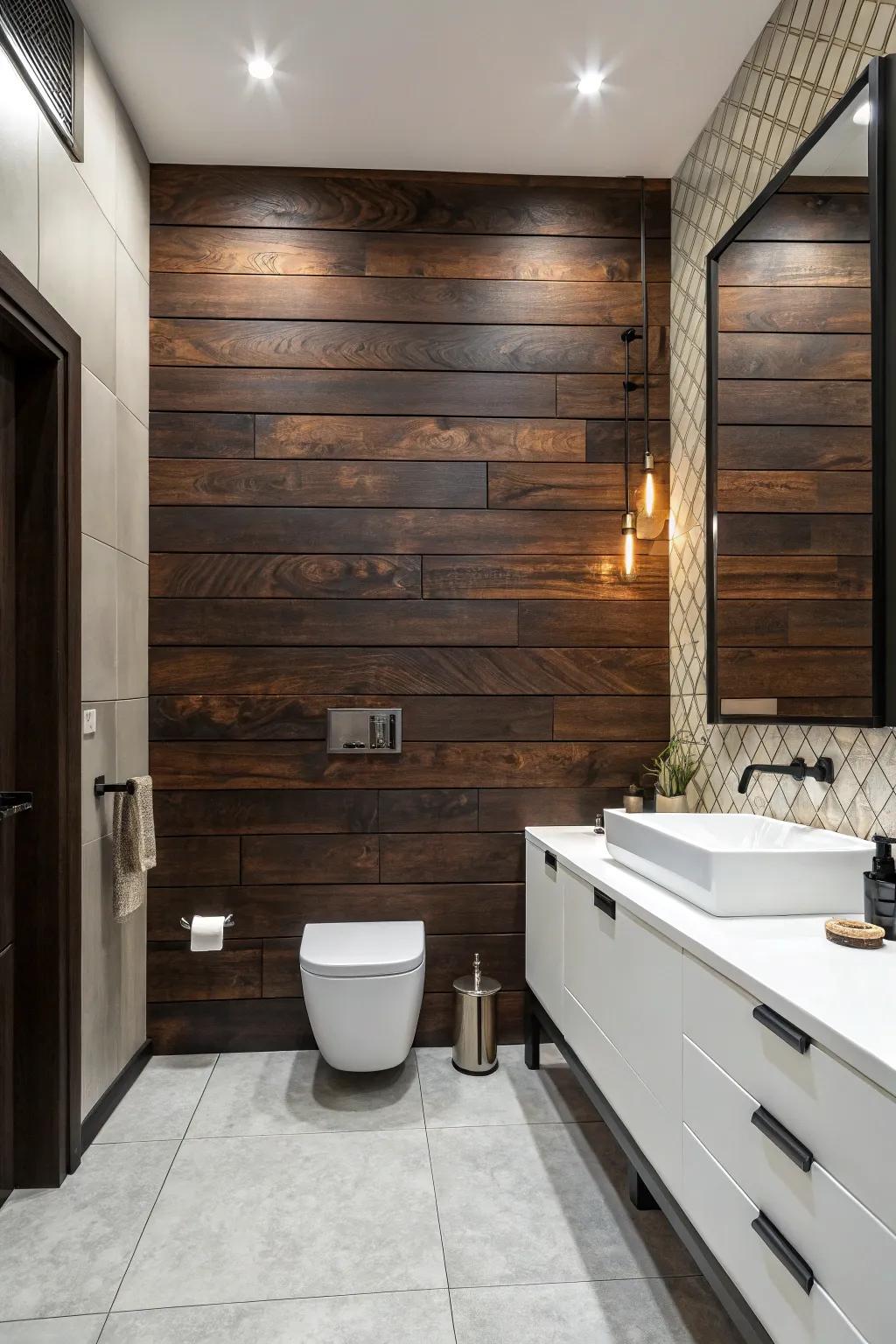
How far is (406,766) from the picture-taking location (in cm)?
294

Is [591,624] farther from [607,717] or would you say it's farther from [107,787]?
[107,787]

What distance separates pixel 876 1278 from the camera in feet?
3.18

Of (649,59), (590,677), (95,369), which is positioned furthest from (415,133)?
(590,677)

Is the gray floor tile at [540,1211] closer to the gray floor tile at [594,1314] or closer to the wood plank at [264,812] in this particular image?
the gray floor tile at [594,1314]

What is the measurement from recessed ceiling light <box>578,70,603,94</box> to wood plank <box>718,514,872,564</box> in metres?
1.31

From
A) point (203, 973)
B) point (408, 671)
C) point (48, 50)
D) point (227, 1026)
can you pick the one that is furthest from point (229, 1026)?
point (48, 50)

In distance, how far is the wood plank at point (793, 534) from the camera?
74.5 inches

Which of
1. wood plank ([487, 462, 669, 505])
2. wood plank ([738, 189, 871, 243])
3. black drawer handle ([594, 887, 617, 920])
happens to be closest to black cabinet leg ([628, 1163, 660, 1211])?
black drawer handle ([594, 887, 617, 920])

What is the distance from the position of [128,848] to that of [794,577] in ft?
6.31

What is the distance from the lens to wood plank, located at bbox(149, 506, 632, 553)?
290 cm

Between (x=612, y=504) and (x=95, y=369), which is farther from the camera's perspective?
(x=612, y=504)

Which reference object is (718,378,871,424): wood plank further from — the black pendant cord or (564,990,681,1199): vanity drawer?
(564,990,681,1199): vanity drawer

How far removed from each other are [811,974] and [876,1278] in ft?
1.29

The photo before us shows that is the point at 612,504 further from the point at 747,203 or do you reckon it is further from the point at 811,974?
the point at 811,974
